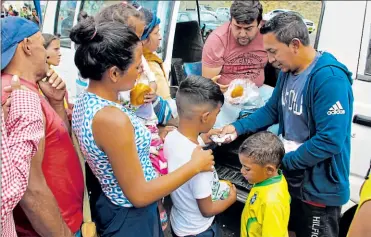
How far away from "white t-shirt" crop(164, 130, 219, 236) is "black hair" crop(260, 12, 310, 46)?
30.0 inches

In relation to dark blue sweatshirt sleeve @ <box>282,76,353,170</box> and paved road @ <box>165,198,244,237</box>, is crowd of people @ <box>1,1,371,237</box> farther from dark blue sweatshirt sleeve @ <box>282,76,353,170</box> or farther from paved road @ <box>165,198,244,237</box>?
paved road @ <box>165,198,244,237</box>

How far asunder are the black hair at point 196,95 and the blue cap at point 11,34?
2.47ft

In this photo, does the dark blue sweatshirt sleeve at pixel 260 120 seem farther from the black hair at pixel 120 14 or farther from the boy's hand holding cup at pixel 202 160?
the black hair at pixel 120 14

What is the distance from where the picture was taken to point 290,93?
2.09m

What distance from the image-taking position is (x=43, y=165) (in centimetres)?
161

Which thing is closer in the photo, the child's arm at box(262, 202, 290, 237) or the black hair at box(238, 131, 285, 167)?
the child's arm at box(262, 202, 290, 237)

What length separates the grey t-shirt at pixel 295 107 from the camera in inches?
79.1

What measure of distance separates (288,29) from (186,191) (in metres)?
1.01

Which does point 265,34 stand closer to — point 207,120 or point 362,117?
point 207,120

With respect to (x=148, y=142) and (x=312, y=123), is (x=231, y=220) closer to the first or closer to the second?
(x=312, y=123)

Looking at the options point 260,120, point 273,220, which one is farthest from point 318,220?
point 260,120

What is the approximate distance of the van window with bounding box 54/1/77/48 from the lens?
4.71 meters

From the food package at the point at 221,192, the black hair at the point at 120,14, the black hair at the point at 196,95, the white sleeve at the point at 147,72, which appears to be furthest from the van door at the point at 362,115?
the black hair at the point at 120,14

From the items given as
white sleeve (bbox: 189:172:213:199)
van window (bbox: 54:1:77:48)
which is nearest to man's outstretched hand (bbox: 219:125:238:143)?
white sleeve (bbox: 189:172:213:199)
